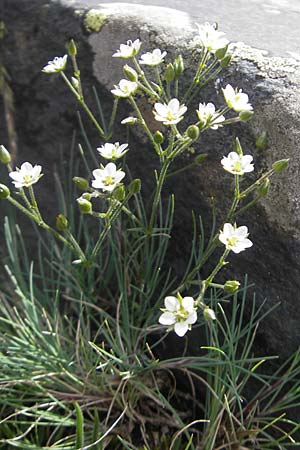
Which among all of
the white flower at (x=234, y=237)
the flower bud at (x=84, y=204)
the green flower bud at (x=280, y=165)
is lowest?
the white flower at (x=234, y=237)

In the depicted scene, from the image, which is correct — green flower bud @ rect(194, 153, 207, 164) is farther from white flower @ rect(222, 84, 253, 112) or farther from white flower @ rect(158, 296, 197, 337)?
white flower @ rect(158, 296, 197, 337)

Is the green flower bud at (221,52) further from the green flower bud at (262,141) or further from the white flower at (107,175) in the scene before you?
the white flower at (107,175)

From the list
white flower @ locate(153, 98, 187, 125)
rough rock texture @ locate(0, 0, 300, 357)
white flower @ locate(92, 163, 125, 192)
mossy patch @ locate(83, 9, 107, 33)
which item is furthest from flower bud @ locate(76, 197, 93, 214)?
mossy patch @ locate(83, 9, 107, 33)

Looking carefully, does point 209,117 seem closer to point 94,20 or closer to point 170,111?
point 170,111

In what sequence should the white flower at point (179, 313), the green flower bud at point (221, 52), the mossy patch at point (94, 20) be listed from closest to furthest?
the white flower at point (179, 313)
the green flower bud at point (221, 52)
the mossy patch at point (94, 20)

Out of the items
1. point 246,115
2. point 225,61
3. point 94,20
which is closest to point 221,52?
point 225,61

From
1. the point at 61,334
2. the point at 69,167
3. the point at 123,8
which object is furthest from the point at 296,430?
the point at 123,8

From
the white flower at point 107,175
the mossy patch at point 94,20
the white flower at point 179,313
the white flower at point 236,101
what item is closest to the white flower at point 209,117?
the white flower at point 236,101

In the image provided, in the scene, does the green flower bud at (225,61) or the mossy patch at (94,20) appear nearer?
the green flower bud at (225,61)
